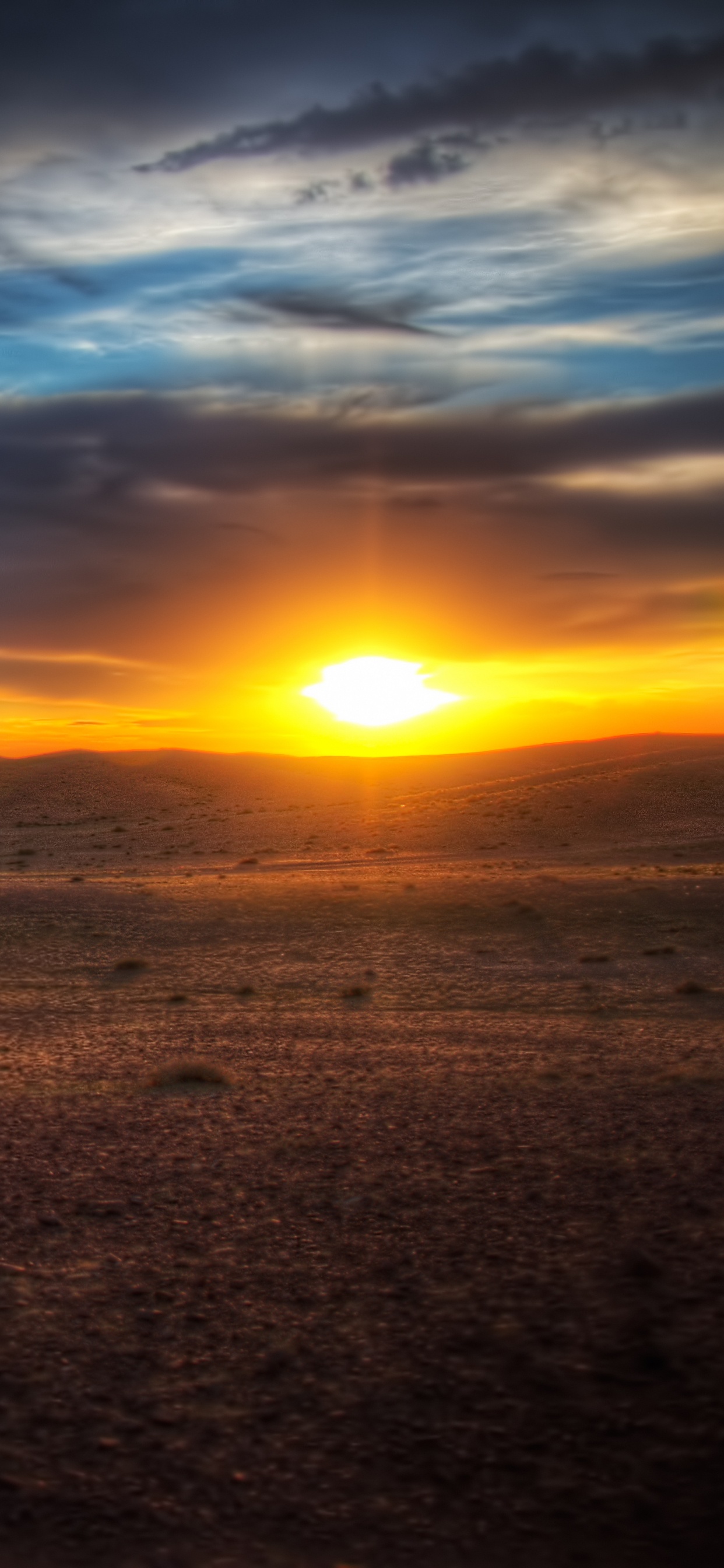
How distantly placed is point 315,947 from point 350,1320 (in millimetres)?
16738

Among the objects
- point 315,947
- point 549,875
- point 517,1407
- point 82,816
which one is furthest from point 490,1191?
point 82,816

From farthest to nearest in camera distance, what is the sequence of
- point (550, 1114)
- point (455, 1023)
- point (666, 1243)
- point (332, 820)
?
point (332, 820) → point (455, 1023) → point (550, 1114) → point (666, 1243)

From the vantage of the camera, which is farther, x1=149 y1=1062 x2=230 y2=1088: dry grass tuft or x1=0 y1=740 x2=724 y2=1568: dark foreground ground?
x1=149 y1=1062 x2=230 y2=1088: dry grass tuft

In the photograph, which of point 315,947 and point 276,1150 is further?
point 315,947

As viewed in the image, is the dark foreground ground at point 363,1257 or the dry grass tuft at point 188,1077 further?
the dry grass tuft at point 188,1077

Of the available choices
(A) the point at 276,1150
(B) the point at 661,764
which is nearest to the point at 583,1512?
(A) the point at 276,1150

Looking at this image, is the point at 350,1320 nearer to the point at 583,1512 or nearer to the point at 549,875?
the point at 583,1512

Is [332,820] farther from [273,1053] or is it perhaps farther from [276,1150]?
[276,1150]

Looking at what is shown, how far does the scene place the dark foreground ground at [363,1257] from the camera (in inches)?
222

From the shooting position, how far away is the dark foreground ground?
564cm

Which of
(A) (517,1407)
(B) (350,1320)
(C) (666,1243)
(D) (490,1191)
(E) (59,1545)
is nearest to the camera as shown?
(E) (59,1545)

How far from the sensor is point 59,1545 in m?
5.37

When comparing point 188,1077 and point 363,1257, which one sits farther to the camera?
point 188,1077

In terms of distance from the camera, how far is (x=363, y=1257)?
8547mm
